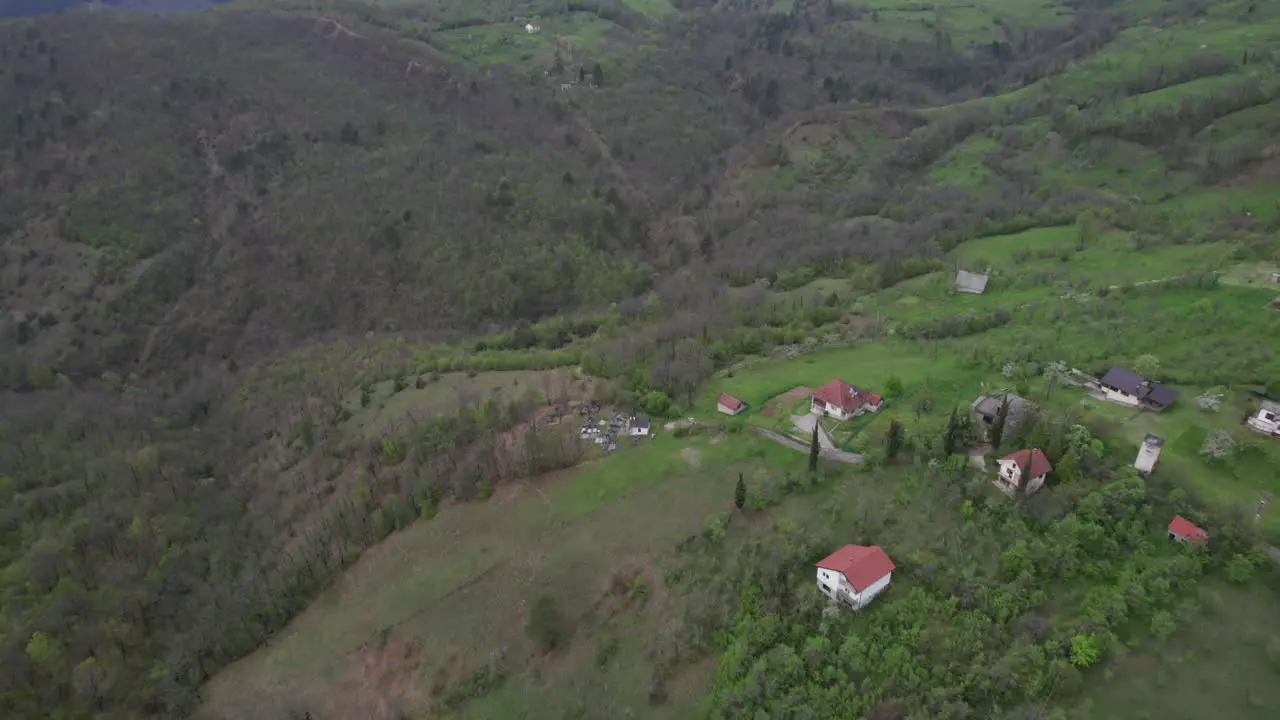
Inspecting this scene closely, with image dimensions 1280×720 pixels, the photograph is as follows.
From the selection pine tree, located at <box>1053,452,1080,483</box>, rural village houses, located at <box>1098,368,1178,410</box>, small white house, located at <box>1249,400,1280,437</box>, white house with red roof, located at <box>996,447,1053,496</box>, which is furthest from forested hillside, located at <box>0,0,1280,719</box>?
small white house, located at <box>1249,400,1280,437</box>

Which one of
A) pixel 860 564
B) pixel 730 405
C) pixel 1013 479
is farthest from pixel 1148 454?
pixel 730 405

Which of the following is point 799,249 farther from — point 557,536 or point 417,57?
point 417,57

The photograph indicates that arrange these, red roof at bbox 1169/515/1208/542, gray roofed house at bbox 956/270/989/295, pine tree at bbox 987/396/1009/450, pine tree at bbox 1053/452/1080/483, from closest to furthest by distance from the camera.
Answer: red roof at bbox 1169/515/1208/542
pine tree at bbox 1053/452/1080/483
pine tree at bbox 987/396/1009/450
gray roofed house at bbox 956/270/989/295

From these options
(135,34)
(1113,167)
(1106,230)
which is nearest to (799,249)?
(1106,230)

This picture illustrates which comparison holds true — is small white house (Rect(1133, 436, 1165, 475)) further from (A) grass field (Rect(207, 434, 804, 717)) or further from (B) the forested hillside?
(A) grass field (Rect(207, 434, 804, 717))

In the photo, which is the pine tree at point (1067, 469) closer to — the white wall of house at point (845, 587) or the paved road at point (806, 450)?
the white wall of house at point (845, 587)
